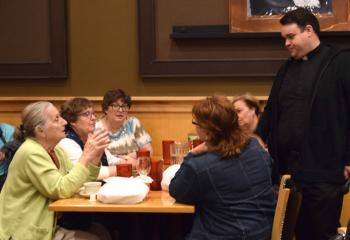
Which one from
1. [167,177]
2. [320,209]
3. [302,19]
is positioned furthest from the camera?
[302,19]

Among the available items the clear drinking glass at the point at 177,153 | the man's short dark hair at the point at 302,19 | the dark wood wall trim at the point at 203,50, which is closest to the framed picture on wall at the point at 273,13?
the dark wood wall trim at the point at 203,50

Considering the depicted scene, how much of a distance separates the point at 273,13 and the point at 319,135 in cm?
143

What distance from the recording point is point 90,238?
2.66m

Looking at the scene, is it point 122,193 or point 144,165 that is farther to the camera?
point 144,165

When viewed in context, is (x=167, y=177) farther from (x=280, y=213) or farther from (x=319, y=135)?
(x=319, y=135)

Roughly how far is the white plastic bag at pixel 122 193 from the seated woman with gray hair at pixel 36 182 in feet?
0.49

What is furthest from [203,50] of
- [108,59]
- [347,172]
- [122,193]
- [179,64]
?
[122,193]

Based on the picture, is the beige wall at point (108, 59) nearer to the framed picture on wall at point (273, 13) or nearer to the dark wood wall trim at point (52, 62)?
the dark wood wall trim at point (52, 62)

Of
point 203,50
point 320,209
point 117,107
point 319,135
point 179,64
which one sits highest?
point 203,50

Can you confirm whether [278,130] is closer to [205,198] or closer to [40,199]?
[205,198]

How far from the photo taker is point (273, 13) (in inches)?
165

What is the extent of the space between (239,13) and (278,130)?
132 centimetres

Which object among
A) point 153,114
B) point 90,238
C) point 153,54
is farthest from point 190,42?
point 90,238

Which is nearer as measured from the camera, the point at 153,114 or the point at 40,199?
the point at 40,199
